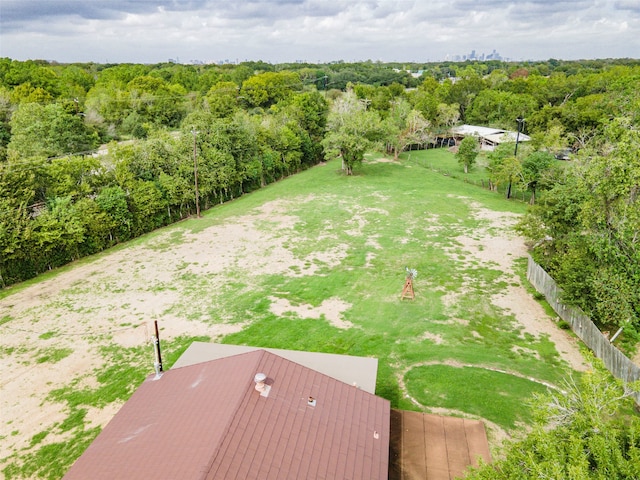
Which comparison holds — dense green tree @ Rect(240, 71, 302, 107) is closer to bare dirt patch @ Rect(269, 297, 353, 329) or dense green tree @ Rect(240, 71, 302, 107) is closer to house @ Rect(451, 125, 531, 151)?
house @ Rect(451, 125, 531, 151)

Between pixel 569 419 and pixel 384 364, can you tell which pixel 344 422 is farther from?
pixel 384 364

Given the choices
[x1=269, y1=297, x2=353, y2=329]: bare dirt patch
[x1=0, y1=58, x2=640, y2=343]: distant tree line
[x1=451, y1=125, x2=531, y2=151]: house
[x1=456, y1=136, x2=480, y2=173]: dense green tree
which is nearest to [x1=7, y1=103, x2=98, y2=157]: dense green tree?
[x1=0, y1=58, x2=640, y2=343]: distant tree line

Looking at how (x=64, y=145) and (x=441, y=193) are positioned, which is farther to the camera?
(x=64, y=145)

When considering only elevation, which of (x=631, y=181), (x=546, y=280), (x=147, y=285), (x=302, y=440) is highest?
(x=631, y=181)

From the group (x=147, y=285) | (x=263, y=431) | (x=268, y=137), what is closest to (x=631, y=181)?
(x=263, y=431)

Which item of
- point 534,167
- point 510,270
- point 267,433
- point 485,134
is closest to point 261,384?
point 267,433

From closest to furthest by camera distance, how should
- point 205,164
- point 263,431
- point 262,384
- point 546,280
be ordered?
point 263,431 → point 262,384 → point 546,280 → point 205,164
